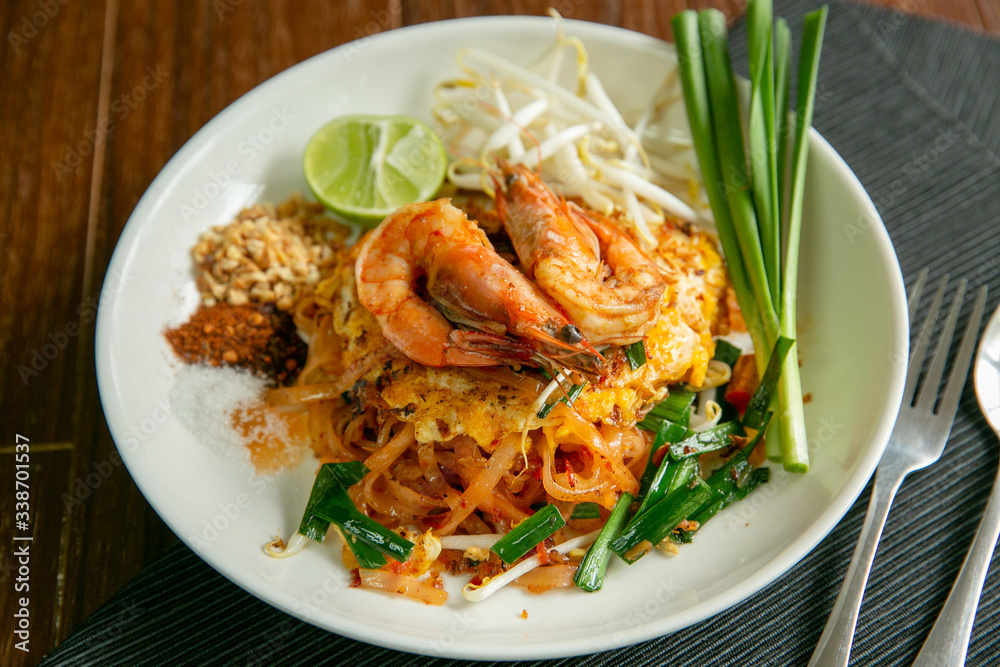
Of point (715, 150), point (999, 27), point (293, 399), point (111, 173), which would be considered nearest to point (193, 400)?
point (293, 399)

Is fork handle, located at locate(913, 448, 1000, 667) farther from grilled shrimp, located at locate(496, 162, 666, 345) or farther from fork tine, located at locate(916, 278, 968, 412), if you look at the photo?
grilled shrimp, located at locate(496, 162, 666, 345)

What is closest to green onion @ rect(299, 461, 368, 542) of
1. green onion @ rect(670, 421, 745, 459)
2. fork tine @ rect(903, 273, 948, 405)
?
green onion @ rect(670, 421, 745, 459)

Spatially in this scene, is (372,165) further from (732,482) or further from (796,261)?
(732,482)

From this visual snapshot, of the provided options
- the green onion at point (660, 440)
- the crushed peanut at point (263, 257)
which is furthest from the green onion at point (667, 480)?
the crushed peanut at point (263, 257)

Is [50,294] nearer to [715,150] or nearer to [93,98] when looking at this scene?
[93,98]

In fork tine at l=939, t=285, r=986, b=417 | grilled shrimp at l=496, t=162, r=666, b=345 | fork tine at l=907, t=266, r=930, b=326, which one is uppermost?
grilled shrimp at l=496, t=162, r=666, b=345
